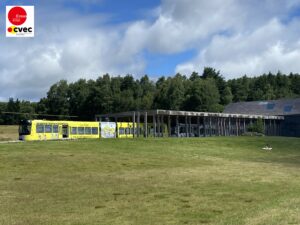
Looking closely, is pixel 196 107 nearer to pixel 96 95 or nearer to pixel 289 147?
pixel 96 95

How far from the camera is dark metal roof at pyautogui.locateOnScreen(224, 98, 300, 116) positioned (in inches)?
3639

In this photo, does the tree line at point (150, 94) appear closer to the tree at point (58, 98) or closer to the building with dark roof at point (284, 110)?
the tree at point (58, 98)

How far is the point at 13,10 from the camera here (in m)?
23.2

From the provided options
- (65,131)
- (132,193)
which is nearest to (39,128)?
(65,131)

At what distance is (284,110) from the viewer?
93250mm

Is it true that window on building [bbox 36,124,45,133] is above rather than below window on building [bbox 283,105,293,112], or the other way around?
below

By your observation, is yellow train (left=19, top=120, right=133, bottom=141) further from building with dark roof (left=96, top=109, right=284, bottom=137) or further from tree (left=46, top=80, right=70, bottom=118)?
tree (left=46, top=80, right=70, bottom=118)

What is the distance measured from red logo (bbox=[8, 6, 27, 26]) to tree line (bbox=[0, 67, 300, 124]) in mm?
83148

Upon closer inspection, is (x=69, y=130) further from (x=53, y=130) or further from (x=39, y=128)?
(x=39, y=128)

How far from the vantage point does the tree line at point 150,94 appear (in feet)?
357

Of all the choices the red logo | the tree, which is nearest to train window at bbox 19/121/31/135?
the red logo

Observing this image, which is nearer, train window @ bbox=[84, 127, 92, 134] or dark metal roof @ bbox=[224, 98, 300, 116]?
train window @ bbox=[84, 127, 92, 134]

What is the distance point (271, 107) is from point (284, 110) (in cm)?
368

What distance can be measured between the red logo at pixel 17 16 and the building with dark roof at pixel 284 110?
74.6 metres
